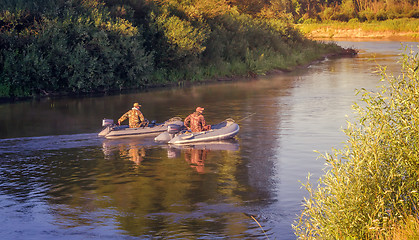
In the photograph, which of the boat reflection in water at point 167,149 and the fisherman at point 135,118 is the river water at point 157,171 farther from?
the fisherman at point 135,118

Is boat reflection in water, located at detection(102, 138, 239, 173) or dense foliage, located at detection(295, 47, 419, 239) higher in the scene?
dense foliage, located at detection(295, 47, 419, 239)

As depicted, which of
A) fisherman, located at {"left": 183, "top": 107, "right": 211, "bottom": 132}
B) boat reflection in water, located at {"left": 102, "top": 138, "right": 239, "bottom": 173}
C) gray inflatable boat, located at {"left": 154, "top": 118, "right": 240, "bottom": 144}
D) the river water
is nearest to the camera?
the river water

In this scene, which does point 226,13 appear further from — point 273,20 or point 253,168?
point 253,168

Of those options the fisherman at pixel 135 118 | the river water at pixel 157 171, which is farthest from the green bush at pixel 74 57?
the fisherman at pixel 135 118

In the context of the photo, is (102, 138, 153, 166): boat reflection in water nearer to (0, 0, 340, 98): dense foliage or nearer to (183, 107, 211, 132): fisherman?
(183, 107, 211, 132): fisherman

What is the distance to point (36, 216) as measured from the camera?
1352 centimetres

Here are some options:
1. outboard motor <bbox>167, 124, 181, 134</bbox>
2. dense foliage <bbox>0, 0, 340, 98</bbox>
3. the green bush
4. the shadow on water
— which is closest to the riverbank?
dense foliage <bbox>0, 0, 340, 98</bbox>

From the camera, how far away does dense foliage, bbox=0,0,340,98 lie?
33.7 metres

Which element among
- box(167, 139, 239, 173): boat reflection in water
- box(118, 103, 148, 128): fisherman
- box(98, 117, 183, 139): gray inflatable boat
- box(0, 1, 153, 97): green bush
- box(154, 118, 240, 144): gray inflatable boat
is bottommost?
box(167, 139, 239, 173): boat reflection in water

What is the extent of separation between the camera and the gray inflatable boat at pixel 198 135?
21.6 m

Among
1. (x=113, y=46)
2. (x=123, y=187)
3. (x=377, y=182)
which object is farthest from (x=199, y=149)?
(x=113, y=46)

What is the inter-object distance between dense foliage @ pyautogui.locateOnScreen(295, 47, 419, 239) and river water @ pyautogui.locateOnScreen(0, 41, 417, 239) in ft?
2.66

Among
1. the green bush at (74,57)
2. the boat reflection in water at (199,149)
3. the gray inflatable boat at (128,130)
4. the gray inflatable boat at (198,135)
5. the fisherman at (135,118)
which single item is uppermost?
the green bush at (74,57)

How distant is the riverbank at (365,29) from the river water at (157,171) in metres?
69.6
